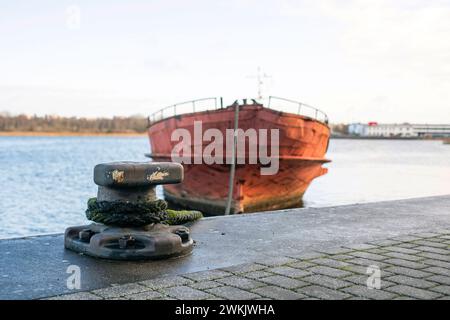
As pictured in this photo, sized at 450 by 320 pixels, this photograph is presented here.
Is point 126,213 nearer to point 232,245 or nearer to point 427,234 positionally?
point 232,245

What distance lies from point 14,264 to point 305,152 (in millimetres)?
11722

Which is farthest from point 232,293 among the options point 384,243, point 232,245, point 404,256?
point 384,243

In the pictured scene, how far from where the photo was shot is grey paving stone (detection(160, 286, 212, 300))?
3.14 m

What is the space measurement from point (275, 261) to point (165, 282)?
99 centimetres

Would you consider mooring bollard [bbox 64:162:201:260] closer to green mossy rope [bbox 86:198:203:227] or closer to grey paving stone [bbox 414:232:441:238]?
green mossy rope [bbox 86:198:203:227]

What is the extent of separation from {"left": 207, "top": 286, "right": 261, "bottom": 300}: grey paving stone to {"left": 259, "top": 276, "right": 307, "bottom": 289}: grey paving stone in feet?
0.92

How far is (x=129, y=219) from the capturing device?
4.30 m

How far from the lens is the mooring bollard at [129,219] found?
4.16m

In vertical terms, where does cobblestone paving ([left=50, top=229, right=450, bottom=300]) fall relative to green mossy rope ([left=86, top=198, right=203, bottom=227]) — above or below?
below

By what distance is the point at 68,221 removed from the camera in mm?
16219

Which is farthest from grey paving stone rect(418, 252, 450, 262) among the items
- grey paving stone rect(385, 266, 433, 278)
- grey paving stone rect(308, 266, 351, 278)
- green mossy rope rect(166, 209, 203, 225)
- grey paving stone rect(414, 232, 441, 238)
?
green mossy rope rect(166, 209, 203, 225)

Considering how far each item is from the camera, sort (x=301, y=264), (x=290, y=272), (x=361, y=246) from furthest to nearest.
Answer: (x=361, y=246), (x=301, y=264), (x=290, y=272)

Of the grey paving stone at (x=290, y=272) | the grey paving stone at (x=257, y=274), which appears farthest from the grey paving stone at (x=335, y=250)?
the grey paving stone at (x=257, y=274)
